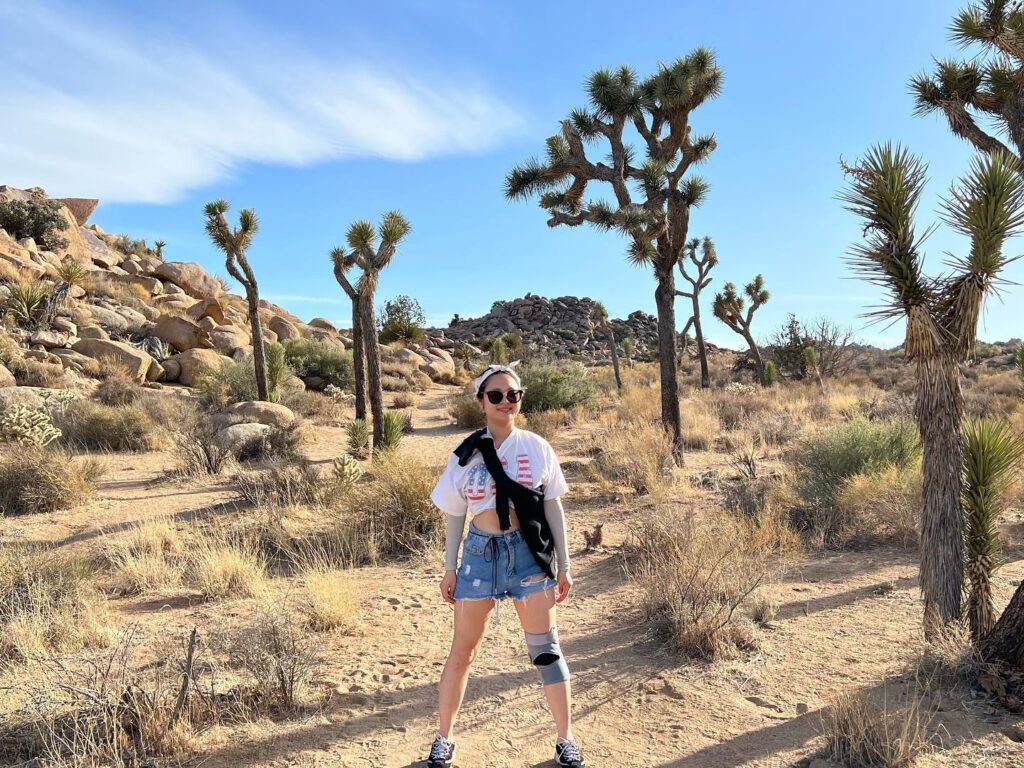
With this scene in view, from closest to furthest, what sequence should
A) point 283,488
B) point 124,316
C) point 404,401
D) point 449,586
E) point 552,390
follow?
point 449,586 → point 283,488 → point 552,390 → point 404,401 → point 124,316

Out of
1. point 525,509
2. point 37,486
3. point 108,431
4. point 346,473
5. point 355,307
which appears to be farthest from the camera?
point 355,307

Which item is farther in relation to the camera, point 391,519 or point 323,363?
point 323,363

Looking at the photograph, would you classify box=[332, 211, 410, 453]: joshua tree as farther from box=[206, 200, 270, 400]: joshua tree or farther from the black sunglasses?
the black sunglasses

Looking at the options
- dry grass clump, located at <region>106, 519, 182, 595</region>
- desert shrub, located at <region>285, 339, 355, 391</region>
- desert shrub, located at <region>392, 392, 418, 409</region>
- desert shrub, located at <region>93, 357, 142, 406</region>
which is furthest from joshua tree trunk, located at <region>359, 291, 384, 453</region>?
desert shrub, located at <region>285, 339, 355, 391</region>

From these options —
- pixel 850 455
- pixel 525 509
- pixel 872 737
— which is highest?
pixel 525 509

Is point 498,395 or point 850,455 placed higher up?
point 498,395

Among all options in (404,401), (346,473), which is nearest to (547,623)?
(346,473)

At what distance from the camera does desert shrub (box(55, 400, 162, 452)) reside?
1173cm

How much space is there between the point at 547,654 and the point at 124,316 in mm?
25218

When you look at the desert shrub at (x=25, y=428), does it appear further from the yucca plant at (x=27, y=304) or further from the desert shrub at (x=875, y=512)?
the desert shrub at (x=875, y=512)

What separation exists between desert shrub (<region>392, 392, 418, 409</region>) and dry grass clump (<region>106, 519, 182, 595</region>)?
13380 mm

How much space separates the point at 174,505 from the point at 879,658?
783cm

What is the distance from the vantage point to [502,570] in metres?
2.71

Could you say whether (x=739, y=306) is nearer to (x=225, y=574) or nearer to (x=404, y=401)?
(x=404, y=401)
